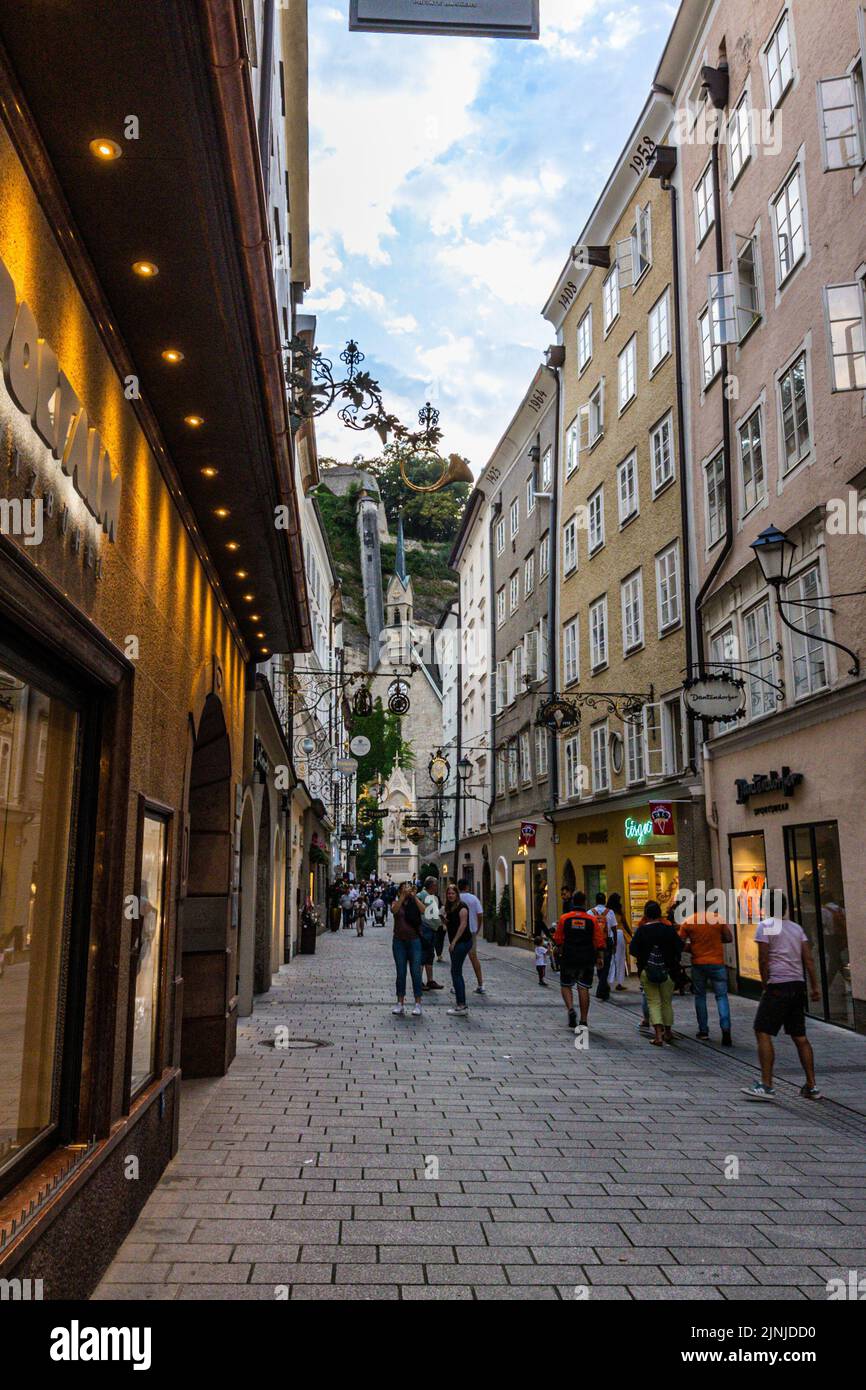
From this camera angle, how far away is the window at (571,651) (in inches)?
1137

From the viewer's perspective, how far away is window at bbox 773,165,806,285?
51.4 feet

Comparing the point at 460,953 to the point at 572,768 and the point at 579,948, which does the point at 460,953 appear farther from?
the point at 572,768

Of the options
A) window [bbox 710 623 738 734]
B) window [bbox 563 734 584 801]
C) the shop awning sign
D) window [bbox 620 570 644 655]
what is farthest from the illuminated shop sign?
window [bbox 563 734 584 801]

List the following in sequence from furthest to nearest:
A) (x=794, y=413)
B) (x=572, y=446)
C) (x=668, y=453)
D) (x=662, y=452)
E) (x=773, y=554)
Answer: (x=572, y=446) → (x=662, y=452) → (x=668, y=453) → (x=794, y=413) → (x=773, y=554)

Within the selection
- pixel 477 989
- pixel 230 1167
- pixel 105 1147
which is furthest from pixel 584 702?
pixel 105 1147

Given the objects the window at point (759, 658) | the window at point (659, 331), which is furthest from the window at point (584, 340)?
the window at point (759, 658)

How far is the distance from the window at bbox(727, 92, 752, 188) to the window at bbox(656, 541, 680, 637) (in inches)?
281

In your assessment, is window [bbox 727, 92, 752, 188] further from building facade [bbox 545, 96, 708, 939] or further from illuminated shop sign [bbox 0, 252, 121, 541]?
illuminated shop sign [bbox 0, 252, 121, 541]

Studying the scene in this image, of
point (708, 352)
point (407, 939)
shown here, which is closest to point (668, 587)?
point (708, 352)

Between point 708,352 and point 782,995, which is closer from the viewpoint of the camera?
point 782,995

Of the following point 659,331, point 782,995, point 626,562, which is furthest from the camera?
point 626,562

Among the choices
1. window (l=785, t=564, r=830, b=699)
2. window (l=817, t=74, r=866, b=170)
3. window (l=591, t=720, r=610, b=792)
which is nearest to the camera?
window (l=817, t=74, r=866, b=170)

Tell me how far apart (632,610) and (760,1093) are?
636 inches

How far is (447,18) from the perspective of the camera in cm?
536
